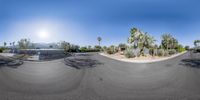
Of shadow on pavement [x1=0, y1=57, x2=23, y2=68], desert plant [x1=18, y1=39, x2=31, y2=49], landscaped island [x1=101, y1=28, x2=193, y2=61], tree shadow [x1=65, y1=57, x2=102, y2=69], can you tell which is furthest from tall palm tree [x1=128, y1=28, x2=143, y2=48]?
desert plant [x1=18, y1=39, x2=31, y2=49]

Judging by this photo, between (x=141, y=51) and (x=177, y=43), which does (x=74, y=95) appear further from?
(x=177, y=43)

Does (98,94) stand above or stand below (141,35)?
below

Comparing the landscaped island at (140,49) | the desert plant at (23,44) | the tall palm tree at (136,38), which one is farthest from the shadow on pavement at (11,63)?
the desert plant at (23,44)

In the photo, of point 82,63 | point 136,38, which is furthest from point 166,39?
point 82,63

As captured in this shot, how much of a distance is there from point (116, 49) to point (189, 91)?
1731 inches

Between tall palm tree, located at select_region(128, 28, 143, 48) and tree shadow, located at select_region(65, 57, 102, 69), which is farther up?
tall palm tree, located at select_region(128, 28, 143, 48)

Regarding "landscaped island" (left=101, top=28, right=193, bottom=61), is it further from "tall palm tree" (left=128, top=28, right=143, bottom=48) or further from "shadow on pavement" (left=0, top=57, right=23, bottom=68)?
"shadow on pavement" (left=0, top=57, right=23, bottom=68)

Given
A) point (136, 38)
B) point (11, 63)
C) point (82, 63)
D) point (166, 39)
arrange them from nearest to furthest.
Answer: point (11, 63) < point (82, 63) < point (136, 38) < point (166, 39)

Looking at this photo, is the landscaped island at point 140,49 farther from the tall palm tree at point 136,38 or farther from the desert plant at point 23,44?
the desert plant at point 23,44

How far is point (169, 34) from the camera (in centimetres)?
6694

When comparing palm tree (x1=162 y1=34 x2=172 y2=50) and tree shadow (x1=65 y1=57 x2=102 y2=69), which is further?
palm tree (x1=162 y1=34 x2=172 y2=50)

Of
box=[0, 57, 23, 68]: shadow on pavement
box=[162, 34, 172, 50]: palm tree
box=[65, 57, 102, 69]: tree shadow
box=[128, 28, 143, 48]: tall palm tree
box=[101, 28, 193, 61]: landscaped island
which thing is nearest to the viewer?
box=[65, 57, 102, 69]: tree shadow

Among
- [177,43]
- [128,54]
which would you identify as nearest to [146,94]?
[128,54]

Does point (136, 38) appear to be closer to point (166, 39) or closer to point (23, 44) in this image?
point (166, 39)
